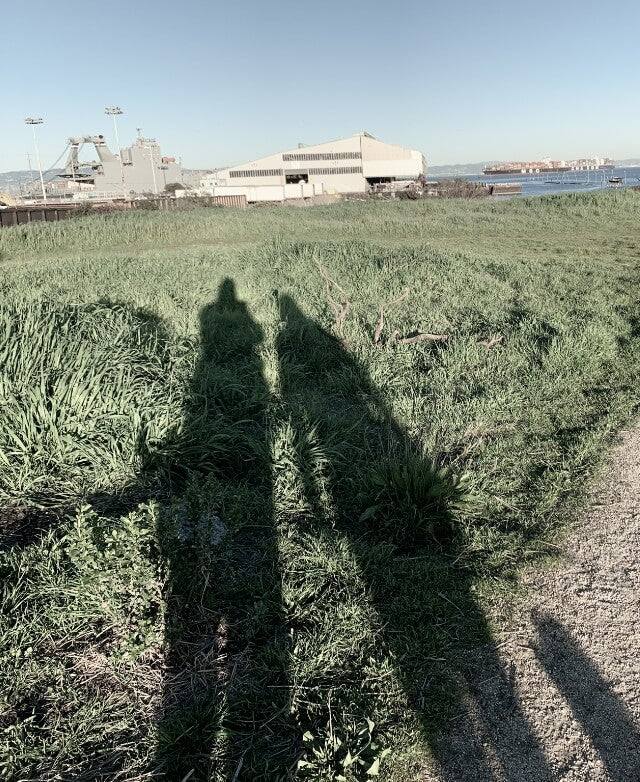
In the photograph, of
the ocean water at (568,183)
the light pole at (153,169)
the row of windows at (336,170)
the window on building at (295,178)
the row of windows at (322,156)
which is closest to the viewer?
the light pole at (153,169)

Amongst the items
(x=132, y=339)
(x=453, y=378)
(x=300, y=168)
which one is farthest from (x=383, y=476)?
→ (x=300, y=168)

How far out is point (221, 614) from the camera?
3.04 m

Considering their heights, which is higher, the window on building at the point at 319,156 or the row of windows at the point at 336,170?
the window on building at the point at 319,156

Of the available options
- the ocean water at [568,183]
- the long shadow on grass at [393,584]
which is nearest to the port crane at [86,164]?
the ocean water at [568,183]

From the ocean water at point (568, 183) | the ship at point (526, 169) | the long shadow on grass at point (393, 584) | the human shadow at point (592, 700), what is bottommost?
the human shadow at point (592, 700)

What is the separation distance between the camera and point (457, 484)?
13.1ft

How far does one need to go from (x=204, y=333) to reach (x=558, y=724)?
20.3 feet

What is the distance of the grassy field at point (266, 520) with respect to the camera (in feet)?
8.06

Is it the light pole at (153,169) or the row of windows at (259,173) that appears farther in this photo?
the row of windows at (259,173)

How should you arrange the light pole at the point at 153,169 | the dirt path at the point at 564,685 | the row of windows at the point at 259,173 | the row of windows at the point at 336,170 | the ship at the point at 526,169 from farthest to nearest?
the ship at the point at 526,169
the row of windows at the point at 259,173
the row of windows at the point at 336,170
the light pole at the point at 153,169
the dirt path at the point at 564,685

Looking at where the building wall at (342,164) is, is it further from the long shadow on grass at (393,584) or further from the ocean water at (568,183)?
the long shadow on grass at (393,584)

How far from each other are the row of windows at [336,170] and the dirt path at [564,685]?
74.7 meters

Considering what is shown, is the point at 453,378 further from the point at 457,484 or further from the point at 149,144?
the point at 149,144

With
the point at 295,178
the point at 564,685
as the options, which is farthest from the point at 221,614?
the point at 295,178
